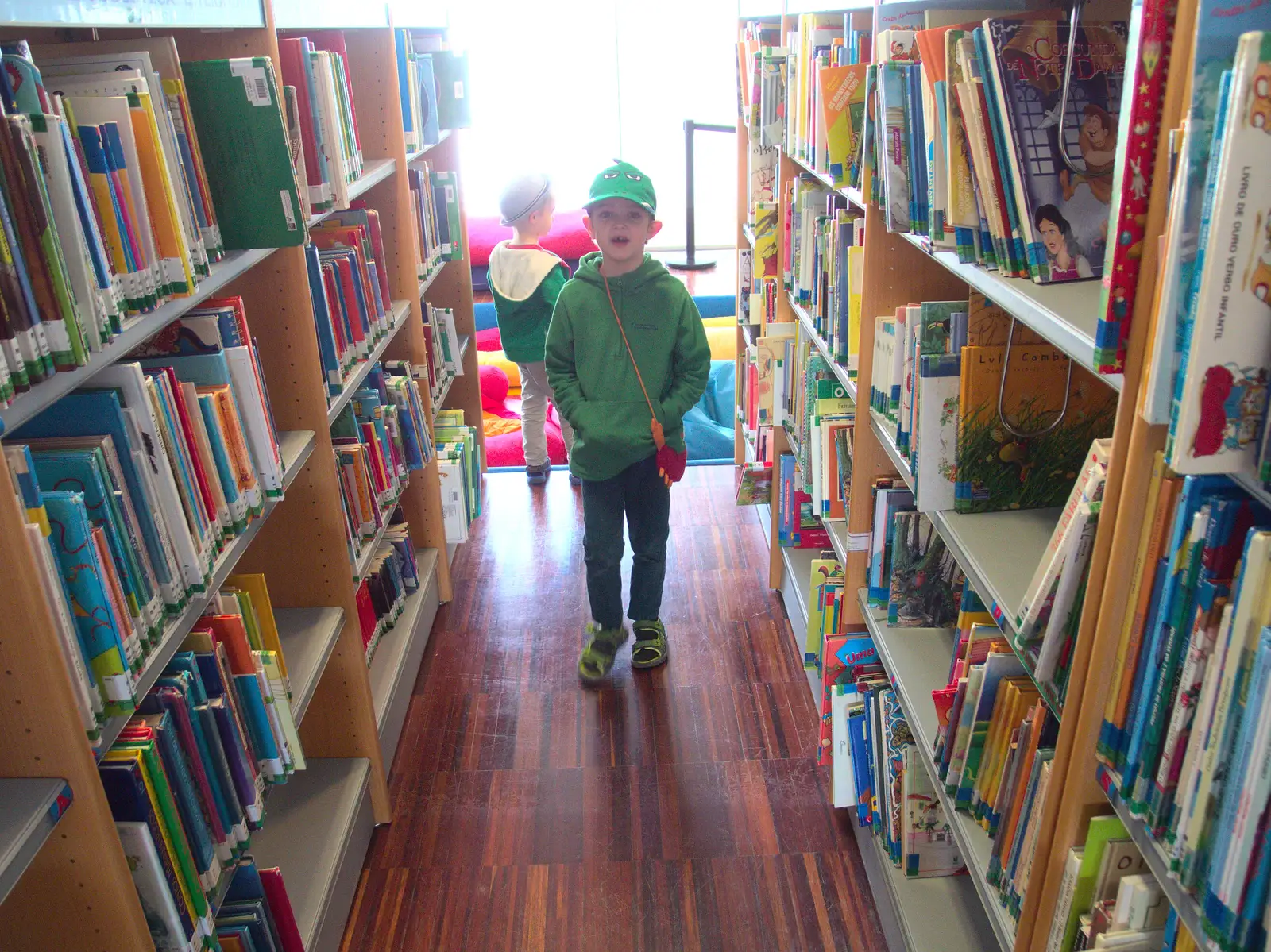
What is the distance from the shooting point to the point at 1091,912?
43.6 inches

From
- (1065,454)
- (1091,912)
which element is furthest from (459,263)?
(1091,912)

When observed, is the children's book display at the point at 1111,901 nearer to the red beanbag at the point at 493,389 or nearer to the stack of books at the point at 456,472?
the stack of books at the point at 456,472

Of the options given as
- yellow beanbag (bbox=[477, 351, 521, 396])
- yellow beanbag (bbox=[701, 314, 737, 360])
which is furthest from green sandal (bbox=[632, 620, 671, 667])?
yellow beanbag (bbox=[701, 314, 737, 360])

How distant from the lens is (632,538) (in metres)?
2.91

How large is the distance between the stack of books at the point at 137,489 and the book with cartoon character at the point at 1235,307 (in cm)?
110

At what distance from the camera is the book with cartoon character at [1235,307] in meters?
0.70

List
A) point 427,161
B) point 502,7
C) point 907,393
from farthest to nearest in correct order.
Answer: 1. point 502,7
2. point 427,161
3. point 907,393

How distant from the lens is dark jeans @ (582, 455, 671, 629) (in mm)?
2719

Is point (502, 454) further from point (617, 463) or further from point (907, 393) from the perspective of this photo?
point (907, 393)

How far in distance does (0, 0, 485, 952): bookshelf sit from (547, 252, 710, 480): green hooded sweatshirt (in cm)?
51

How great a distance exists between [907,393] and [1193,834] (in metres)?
0.97

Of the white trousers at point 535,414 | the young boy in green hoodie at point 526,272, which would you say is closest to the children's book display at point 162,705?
the young boy in green hoodie at point 526,272

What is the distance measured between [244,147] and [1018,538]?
4.47 feet

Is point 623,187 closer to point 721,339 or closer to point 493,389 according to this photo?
point 493,389
